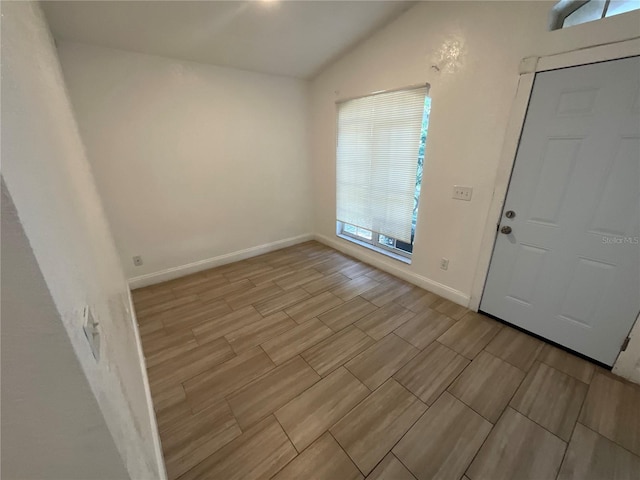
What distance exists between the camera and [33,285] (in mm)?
371

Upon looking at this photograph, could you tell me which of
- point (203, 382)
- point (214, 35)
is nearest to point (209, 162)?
point (214, 35)

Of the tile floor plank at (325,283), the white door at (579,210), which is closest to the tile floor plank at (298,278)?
the tile floor plank at (325,283)

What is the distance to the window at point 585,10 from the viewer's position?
1.49m

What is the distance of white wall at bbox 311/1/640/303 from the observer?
173 centimetres

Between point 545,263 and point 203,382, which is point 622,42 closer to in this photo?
point 545,263

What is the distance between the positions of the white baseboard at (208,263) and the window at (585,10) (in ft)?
11.2

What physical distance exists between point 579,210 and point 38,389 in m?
2.64

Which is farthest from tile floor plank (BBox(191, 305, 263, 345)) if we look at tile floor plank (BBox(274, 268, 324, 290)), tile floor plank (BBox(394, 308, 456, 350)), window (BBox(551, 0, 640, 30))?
window (BBox(551, 0, 640, 30))

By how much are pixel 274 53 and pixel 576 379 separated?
3.85 m

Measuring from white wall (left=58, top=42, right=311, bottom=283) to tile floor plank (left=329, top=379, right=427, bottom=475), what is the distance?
2.56 m

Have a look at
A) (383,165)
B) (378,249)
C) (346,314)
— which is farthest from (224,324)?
(383,165)

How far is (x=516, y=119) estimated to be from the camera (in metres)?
1.86

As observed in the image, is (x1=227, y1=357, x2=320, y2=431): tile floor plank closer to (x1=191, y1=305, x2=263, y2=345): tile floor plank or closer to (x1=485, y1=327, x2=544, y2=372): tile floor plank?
(x1=191, y1=305, x2=263, y2=345): tile floor plank

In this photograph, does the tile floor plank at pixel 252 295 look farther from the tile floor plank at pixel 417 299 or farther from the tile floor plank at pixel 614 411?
the tile floor plank at pixel 614 411
